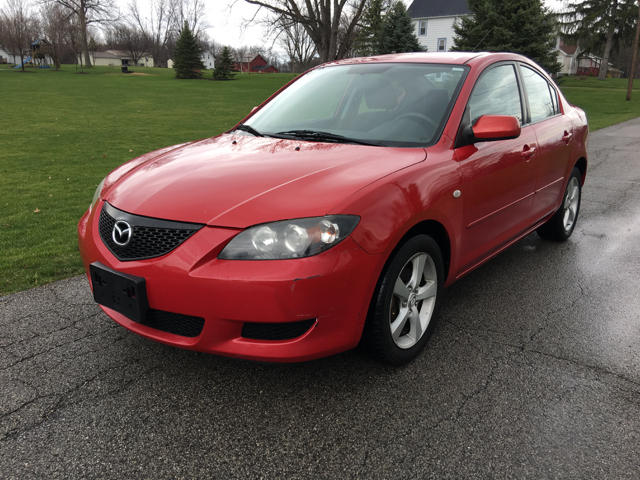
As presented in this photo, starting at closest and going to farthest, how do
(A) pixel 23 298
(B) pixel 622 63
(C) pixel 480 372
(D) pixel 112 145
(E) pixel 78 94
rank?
(C) pixel 480 372 → (A) pixel 23 298 → (D) pixel 112 145 → (E) pixel 78 94 → (B) pixel 622 63

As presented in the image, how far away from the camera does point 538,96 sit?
421cm

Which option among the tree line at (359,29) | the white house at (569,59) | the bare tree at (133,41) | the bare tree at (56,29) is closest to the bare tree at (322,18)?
the tree line at (359,29)

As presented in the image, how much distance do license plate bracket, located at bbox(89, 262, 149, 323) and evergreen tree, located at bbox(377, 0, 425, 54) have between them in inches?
1523

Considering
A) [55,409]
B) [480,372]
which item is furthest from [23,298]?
[480,372]

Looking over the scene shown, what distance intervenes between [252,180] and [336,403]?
1.15m

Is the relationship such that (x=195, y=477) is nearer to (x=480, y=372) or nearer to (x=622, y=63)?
(x=480, y=372)

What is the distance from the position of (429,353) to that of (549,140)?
216cm

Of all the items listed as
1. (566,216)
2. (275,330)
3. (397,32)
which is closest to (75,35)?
(397,32)

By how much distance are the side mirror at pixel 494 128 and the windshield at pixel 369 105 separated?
215 millimetres

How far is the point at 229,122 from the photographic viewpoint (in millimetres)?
16969

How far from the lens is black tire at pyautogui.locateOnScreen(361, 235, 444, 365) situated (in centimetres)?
246

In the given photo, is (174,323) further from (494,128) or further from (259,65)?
(259,65)

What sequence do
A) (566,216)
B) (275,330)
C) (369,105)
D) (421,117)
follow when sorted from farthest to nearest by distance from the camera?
1. (566,216)
2. (369,105)
3. (421,117)
4. (275,330)

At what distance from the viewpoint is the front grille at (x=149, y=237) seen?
2.27m
